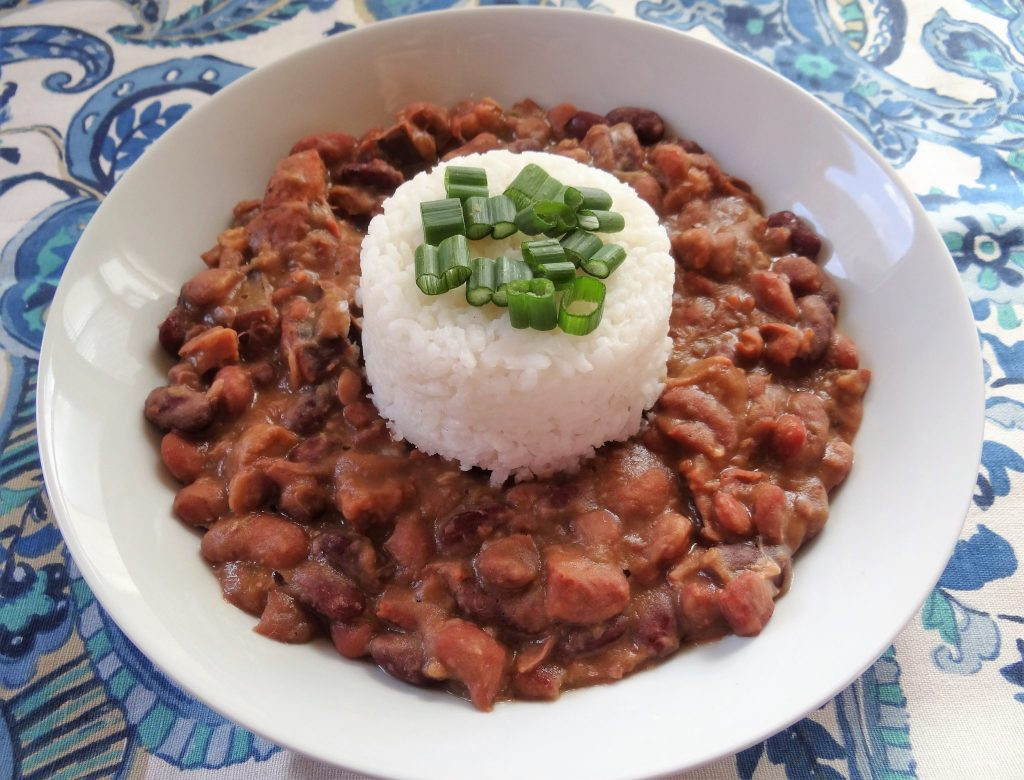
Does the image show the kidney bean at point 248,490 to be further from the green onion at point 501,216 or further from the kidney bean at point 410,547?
the green onion at point 501,216

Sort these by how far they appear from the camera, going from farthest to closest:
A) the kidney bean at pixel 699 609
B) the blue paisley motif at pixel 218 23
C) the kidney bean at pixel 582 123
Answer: the blue paisley motif at pixel 218 23
the kidney bean at pixel 582 123
the kidney bean at pixel 699 609

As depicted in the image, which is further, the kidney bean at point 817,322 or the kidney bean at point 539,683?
the kidney bean at point 817,322

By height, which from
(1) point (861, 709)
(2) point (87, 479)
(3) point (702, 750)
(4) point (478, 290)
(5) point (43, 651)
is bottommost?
(1) point (861, 709)

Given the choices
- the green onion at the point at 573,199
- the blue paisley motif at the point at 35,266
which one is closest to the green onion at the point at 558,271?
the green onion at the point at 573,199

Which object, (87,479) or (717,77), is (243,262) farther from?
(717,77)

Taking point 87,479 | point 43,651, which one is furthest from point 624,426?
point 43,651

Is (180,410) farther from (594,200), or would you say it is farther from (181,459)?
(594,200)
